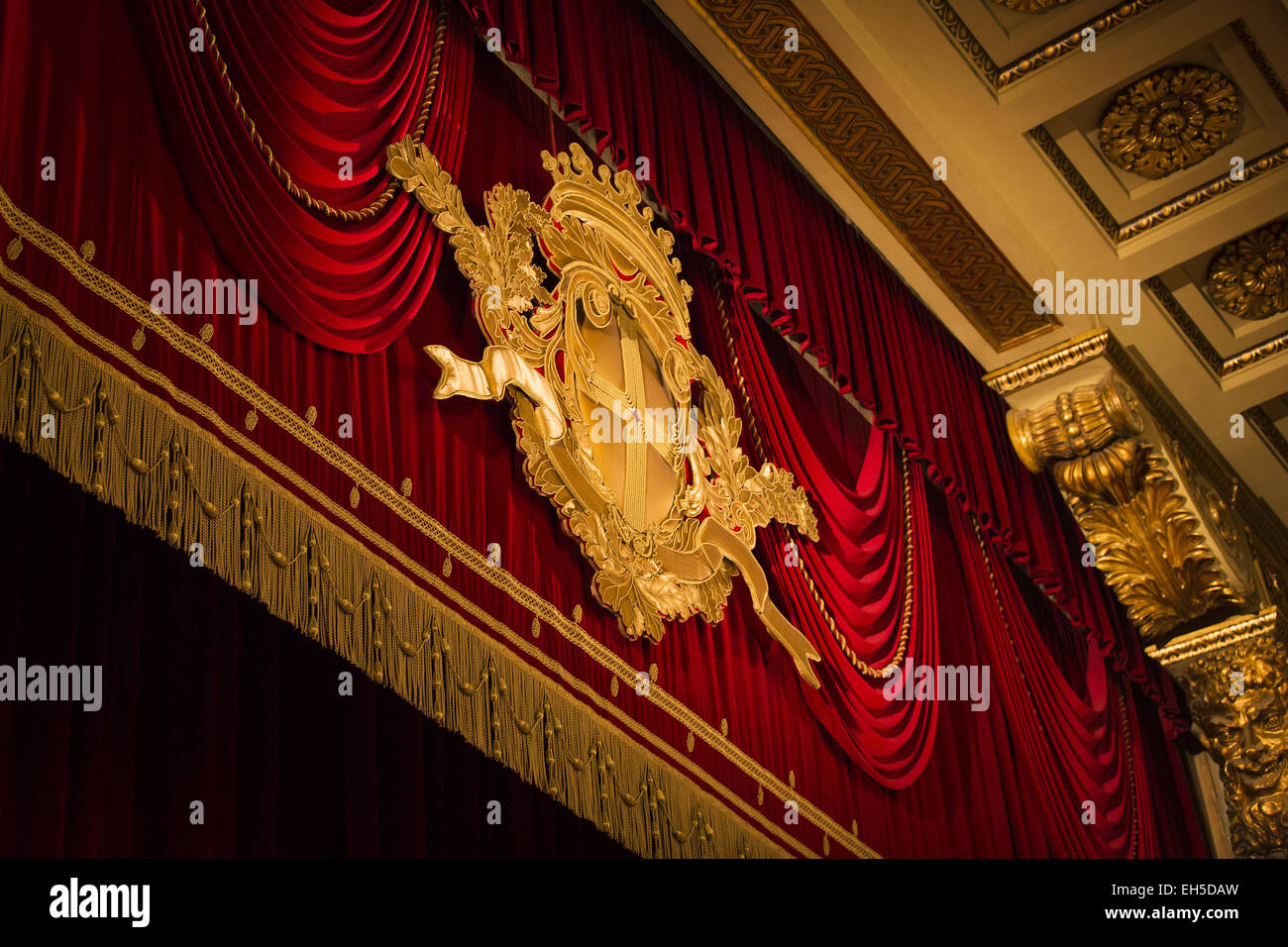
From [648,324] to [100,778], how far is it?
1.82m

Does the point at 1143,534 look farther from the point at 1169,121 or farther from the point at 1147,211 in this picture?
the point at 1169,121

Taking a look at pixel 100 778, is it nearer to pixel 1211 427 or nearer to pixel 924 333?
pixel 924 333

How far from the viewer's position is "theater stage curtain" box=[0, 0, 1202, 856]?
2178 mm

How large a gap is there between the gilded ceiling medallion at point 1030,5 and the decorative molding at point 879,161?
51cm

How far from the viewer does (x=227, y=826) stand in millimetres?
2398

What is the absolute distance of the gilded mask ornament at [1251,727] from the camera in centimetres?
598

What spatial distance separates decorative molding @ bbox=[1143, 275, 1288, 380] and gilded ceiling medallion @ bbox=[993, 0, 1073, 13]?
5.14 feet

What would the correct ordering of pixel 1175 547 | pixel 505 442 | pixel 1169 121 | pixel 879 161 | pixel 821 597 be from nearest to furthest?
pixel 505 442 → pixel 821 597 → pixel 879 161 → pixel 1169 121 → pixel 1175 547

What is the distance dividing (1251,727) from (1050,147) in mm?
2846

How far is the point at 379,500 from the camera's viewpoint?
8.06 ft

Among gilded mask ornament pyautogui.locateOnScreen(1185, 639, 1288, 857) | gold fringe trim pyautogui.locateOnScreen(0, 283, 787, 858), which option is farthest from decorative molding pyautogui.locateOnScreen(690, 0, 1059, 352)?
gold fringe trim pyautogui.locateOnScreen(0, 283, 787, 858)

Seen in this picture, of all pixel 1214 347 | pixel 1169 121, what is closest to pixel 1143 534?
pixel 1214 347

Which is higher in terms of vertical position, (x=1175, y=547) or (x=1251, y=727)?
(x=1175, y=547)

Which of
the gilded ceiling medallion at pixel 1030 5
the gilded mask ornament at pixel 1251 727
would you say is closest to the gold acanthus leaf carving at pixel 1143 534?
the gilded mask ornament at pixel 1251 727
